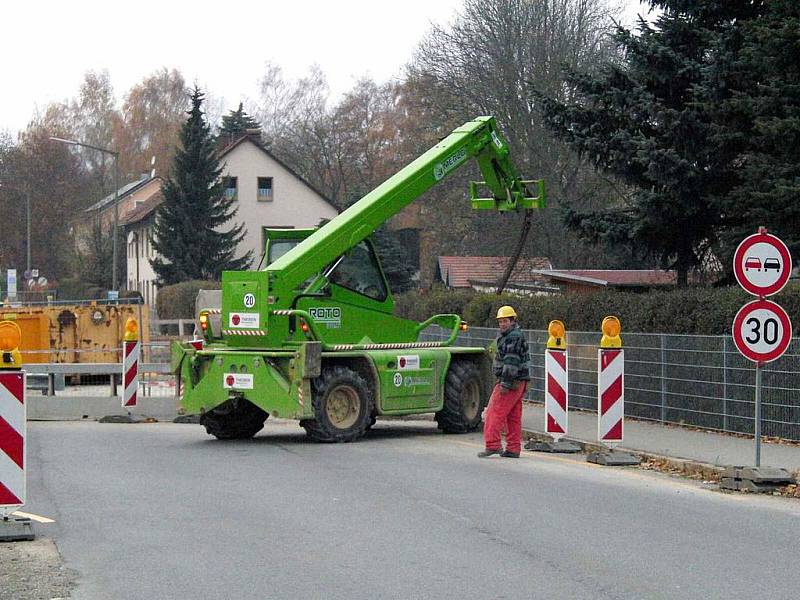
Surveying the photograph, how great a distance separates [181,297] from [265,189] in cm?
1893

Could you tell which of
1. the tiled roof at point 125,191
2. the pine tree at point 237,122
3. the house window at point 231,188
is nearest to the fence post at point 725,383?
the house window at point 231,188

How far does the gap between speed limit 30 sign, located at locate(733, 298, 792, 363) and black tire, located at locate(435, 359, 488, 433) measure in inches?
246

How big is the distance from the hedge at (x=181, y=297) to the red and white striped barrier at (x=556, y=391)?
45263 mm

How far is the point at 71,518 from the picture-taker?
35.0 feet

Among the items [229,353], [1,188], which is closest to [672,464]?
[229,353]

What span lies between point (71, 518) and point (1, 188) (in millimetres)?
72336

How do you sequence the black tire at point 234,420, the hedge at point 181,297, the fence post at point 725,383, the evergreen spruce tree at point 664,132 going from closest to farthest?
1. the fence post at point 725,383
2. the black tire at point 234,420
3. the evergreen spruce tree at point 664,132
4. the hedge at point 181,297

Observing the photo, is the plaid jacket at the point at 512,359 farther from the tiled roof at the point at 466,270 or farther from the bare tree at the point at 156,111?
the bare tree at the point at 156,111

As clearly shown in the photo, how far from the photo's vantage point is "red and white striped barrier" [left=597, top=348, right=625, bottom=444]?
1503cm

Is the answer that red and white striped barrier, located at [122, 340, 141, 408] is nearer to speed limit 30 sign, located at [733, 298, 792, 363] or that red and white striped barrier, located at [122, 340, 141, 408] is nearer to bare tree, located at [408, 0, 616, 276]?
speed limit 30 sign, located at [733, 298, 792, 363]

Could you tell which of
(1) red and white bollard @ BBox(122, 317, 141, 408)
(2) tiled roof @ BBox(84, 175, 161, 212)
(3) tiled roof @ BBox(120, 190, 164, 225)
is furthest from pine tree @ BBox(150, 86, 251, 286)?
(1) red and white bollard @ BBox(122, 317, 141, 408)

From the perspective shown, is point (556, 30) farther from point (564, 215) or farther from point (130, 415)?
point (130, 415)

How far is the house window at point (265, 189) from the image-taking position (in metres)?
80.1

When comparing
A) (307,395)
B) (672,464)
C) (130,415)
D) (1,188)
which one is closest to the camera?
(672,464)
